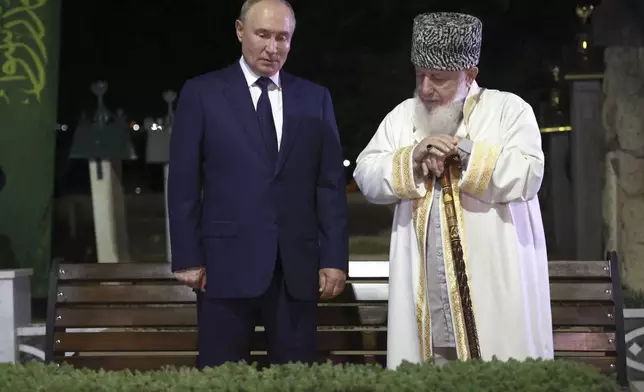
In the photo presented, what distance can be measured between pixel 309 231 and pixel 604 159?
10.4 feet

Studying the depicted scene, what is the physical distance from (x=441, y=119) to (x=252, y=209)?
2.28 feet

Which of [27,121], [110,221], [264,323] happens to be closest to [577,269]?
[264,323]

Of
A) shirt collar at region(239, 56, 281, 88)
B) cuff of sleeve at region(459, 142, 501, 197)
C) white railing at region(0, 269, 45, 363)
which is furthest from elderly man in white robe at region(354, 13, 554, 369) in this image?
white railing at region(0, 269, 45, 363)

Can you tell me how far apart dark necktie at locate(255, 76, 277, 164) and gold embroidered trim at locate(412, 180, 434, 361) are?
0.51 m

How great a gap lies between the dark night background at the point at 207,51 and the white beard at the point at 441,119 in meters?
2.84

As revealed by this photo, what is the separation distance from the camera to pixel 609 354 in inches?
154

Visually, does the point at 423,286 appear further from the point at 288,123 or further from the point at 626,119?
the point at 626,119

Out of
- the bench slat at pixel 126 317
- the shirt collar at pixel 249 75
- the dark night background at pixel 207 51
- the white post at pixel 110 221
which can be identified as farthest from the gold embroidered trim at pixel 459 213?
the white post at pixel 110 221

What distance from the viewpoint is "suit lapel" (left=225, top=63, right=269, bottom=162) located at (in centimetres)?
296

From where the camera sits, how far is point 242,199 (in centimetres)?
295

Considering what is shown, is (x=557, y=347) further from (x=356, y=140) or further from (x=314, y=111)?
(x=356, y=140)

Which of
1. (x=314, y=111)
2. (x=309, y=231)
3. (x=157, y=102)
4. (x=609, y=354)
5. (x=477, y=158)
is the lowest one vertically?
(x=609, y=354)

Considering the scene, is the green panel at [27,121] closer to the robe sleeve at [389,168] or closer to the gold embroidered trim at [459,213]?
the robe sleeve at [389,168]

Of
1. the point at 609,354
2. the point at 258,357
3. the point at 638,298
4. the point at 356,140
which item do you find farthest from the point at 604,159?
the point at 258,357
